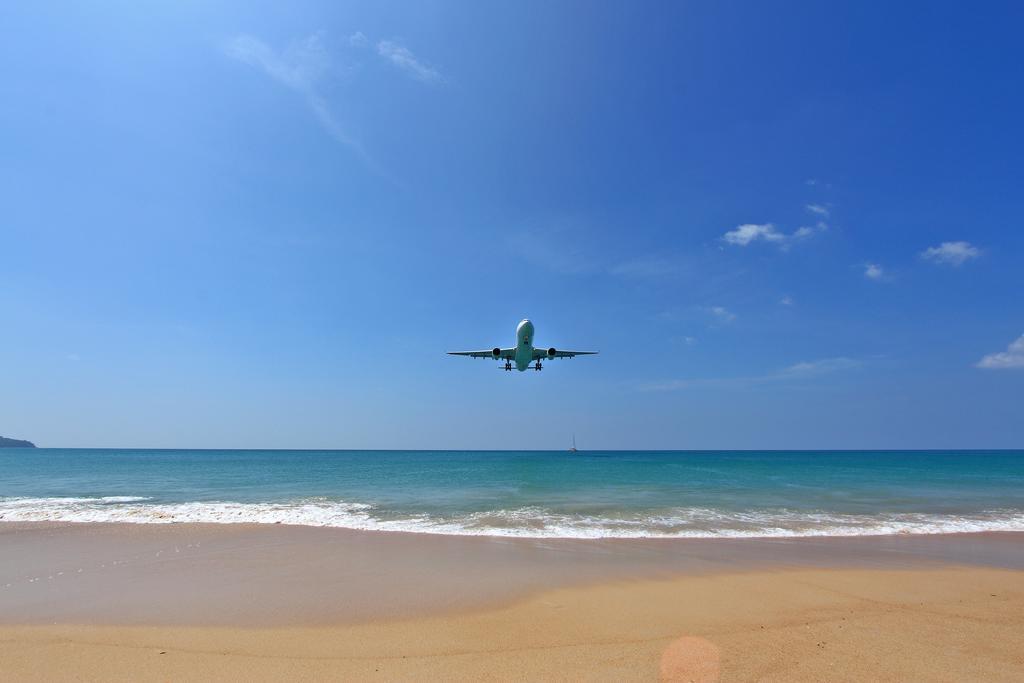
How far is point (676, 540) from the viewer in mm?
13250

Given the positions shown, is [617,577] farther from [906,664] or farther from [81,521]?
[81,521]

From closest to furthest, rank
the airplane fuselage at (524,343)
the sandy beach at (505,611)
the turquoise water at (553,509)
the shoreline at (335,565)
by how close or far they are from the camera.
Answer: the sandy beach at (505,611) → the shoreline at (335,565) → the turquoise water at (553,509) → the airplane fuselage at (524,343)

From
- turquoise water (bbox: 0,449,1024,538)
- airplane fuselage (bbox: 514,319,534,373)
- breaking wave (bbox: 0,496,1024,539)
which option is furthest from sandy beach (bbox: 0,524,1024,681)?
airplane fuselage (bbox: 514,319,534,373)

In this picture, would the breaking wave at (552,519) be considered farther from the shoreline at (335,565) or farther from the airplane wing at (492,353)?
the airplane wing at (492,353)

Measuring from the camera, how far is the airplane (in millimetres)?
34719

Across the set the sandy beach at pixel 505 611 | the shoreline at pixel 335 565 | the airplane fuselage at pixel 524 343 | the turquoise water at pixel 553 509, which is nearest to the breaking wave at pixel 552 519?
the turquoise water at pixel 553 509

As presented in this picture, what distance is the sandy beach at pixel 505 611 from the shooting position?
5.58 m

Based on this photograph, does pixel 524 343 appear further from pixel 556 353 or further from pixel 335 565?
pixel 335 565

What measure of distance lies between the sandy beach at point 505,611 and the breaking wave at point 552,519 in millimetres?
2188

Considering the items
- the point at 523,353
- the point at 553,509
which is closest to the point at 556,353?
the point at 523,353

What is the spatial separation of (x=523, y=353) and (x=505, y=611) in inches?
1135

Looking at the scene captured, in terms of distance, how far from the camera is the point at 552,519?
16328mm

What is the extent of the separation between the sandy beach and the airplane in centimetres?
2305

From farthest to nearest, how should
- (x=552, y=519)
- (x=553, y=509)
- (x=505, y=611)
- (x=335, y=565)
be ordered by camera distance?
(x=553, y=509) < (x=552, y=519) < (x=335, y=565) < (x=505, y=611)
